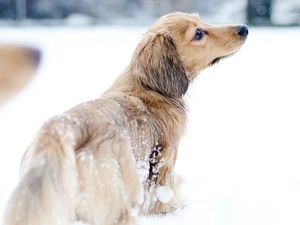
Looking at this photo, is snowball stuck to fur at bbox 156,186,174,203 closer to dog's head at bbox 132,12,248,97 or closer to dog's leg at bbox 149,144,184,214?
dog's leg at bbox 149,144,184,214

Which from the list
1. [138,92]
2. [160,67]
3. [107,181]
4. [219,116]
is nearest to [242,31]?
[160,67]

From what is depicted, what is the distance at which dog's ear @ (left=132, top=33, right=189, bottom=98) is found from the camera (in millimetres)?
3459

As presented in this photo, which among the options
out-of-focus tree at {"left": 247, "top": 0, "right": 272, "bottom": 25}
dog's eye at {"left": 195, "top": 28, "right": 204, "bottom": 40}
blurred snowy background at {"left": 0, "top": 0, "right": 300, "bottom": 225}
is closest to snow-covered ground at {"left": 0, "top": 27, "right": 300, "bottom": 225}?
blurred snowy background at {"left": 0, "top": 0, "right": 300, "bottom": 225}

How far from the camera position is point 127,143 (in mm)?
2678

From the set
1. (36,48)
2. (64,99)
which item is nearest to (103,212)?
(64,99)

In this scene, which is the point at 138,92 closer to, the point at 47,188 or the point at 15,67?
the point at 47,188

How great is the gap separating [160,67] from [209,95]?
3987mm

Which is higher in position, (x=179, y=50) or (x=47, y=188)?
(x=179, y=50)

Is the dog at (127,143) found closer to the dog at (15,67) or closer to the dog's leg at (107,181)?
the dog's leg at (107,181)

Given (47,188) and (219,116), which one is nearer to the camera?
(47,188)

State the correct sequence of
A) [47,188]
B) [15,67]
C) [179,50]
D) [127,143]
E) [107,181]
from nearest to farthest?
[47,188] → [107,181] → [127,143] → [179,50] → [15,67]

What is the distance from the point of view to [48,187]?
2217 millimetres

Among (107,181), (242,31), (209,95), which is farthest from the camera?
(209,95)

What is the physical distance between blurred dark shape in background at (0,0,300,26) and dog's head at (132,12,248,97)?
9.60 m
